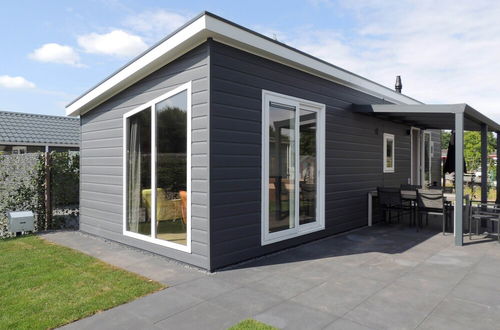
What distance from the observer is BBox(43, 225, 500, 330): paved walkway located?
2617mm

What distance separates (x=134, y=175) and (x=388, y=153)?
18.1 feet

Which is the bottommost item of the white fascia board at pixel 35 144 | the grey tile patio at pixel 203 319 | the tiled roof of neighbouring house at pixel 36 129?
the grey tile patio at pixel 203 319

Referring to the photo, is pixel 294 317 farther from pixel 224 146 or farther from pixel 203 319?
pixel 224 146

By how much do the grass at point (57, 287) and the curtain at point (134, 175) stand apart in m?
0.83

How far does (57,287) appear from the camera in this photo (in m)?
3.38

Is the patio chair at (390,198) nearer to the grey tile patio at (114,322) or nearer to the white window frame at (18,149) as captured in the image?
the grey tile patio at (114,322)

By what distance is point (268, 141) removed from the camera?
14.5ft

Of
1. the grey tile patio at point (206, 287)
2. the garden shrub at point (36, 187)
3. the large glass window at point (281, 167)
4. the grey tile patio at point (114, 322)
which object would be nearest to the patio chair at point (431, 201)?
the large glass window at point (281, 167)

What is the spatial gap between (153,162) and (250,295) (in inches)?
93.8

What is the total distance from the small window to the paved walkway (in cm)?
276

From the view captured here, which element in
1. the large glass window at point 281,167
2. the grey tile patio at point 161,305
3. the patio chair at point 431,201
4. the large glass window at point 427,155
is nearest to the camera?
the grey tile patio at point 161,305

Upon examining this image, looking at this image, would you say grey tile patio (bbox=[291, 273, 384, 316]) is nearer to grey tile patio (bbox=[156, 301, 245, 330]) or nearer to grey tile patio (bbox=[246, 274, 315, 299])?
grey tile patio (bbox=[246, 274, 315, 299])

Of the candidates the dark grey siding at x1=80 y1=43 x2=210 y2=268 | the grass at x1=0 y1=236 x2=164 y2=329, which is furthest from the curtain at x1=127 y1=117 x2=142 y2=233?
the grass at x1=0 y1=236 x2=164 y2=329

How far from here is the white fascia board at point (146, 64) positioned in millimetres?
3733
